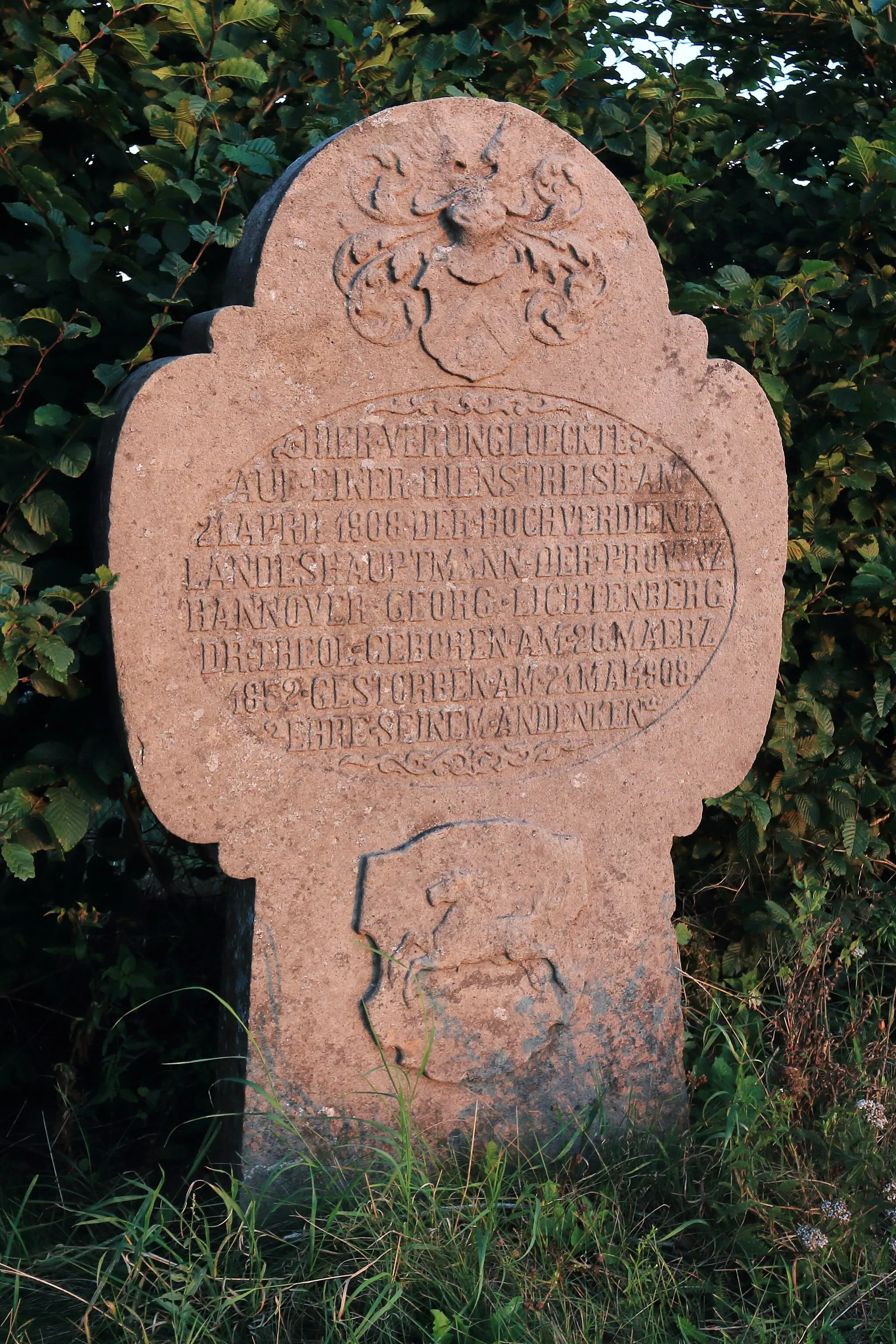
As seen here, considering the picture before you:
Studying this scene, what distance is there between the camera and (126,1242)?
84.5 inches

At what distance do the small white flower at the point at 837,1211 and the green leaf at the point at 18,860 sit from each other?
1.50 meters

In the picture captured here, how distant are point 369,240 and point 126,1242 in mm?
1719

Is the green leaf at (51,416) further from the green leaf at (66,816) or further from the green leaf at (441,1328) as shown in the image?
the green leaf at (441,1328)

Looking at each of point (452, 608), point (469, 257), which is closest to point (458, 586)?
point (452, 608)

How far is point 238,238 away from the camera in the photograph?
7.91 feet

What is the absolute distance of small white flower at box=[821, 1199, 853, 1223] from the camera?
2326 millimetres

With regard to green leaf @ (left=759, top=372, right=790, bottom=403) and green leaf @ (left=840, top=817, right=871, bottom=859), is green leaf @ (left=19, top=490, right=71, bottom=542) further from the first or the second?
green leaf @ (left=840, top=817, right=871, bottom=859)

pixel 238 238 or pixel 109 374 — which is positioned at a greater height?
pixel 238 238

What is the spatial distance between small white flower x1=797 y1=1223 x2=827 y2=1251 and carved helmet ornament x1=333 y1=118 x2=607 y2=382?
1.61 meters

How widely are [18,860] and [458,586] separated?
916 mm

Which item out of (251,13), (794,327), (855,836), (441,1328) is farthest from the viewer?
(855,836)

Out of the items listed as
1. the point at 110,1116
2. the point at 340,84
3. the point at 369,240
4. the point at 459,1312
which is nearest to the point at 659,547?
the point at 369,240

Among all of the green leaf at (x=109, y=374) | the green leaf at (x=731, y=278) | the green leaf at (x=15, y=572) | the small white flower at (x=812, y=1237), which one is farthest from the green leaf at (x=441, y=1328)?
the green leaf at (x=731, y=278)

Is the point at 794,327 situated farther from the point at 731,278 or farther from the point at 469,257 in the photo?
the point at 469,257
